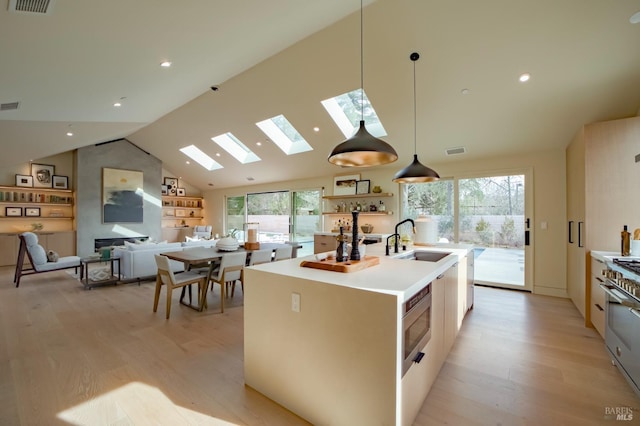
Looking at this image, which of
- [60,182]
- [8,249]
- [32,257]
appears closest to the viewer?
[32,257]

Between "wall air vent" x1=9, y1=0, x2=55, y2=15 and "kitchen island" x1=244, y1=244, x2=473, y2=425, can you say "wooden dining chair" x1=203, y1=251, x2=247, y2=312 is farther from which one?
"wall air vent" x1=9, y1=0, x2=55, y2=15

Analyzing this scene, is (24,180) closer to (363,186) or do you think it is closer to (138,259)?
(138,259)

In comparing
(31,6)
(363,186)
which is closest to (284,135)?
(363,186)

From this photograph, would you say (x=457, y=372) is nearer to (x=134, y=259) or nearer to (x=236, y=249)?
(x=236, y=249)

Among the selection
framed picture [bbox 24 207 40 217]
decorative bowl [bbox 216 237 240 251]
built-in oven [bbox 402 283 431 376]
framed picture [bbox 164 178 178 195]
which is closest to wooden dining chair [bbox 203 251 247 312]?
decorative bowl [bbox 216 237 240 251]

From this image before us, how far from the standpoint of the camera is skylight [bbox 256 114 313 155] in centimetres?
627

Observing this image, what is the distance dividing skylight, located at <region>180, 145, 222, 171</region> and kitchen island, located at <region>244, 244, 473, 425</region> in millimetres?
7545

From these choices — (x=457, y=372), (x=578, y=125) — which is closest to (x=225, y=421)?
(x=457, y=372)

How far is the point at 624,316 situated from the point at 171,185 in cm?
1137

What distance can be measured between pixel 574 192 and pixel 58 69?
21.0 feet

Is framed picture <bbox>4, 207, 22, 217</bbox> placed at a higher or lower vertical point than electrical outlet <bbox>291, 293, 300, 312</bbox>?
higher

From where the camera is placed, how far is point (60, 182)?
7984 mm

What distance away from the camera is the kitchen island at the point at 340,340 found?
1482 millimetres

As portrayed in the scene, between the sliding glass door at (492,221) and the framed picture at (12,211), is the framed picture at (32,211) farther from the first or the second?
the sliding glass door at (492,221)
